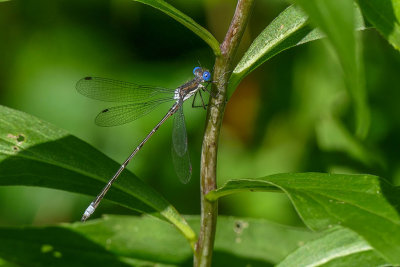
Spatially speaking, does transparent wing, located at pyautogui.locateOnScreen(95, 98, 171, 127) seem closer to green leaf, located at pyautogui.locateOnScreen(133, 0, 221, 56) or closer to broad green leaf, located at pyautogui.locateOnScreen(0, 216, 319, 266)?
broad green leaf, located at pyautogui.locateOnScreen(0, 216, 319, 266)

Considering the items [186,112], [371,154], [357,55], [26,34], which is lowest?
[357,55]

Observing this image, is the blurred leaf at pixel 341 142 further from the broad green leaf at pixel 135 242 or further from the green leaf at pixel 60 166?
the green leaf at pixel 60 166

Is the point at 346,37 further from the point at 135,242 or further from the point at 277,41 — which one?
the point at 135,242

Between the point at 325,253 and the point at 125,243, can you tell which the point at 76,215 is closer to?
the point at 125,243

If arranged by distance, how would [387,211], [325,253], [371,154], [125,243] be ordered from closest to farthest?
[387,211]
[325,253]
[125,243]
[371,154]

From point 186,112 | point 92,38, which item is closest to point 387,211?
point 186,112

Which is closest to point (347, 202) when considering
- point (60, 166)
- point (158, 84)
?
point (60, 166)

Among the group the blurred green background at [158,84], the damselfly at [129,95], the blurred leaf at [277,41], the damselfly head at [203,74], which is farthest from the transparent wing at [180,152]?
A: the blurred leaf at [277,41]

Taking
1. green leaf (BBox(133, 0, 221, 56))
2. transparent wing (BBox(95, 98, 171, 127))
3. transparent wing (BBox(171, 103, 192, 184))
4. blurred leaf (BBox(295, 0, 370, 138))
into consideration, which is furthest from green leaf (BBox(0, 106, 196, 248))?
transparent wing (BBox(95, 98, 171, 127))
